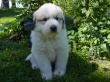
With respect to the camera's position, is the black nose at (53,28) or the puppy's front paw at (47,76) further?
the puppy's front paw at (47,76)

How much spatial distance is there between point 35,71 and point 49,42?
23.2 inches

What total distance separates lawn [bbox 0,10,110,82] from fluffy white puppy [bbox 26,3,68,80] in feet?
0.57

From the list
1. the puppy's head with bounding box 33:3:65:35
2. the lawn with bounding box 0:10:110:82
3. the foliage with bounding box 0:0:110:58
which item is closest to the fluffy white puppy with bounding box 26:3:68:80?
the puppy's head with bounding box 33:3:65:35

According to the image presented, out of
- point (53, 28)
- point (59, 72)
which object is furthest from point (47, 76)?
point (53, 28)

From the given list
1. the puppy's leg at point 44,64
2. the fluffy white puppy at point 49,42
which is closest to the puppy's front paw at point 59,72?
the fluffy white puppy at point 49,42

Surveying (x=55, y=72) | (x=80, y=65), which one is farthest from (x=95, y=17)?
(x=55, y=72)

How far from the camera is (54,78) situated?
20.0ft

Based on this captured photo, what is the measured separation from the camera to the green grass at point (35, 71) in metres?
6.12

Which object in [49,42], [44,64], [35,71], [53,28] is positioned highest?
[53,28]

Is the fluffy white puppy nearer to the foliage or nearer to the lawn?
the lawn

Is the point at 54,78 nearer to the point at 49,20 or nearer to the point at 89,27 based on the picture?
the point at 49,20

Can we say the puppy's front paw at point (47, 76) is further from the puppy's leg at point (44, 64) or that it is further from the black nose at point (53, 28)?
the black nose at point (53, 28)

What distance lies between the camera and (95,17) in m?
8.17

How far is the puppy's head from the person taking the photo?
5.78m
